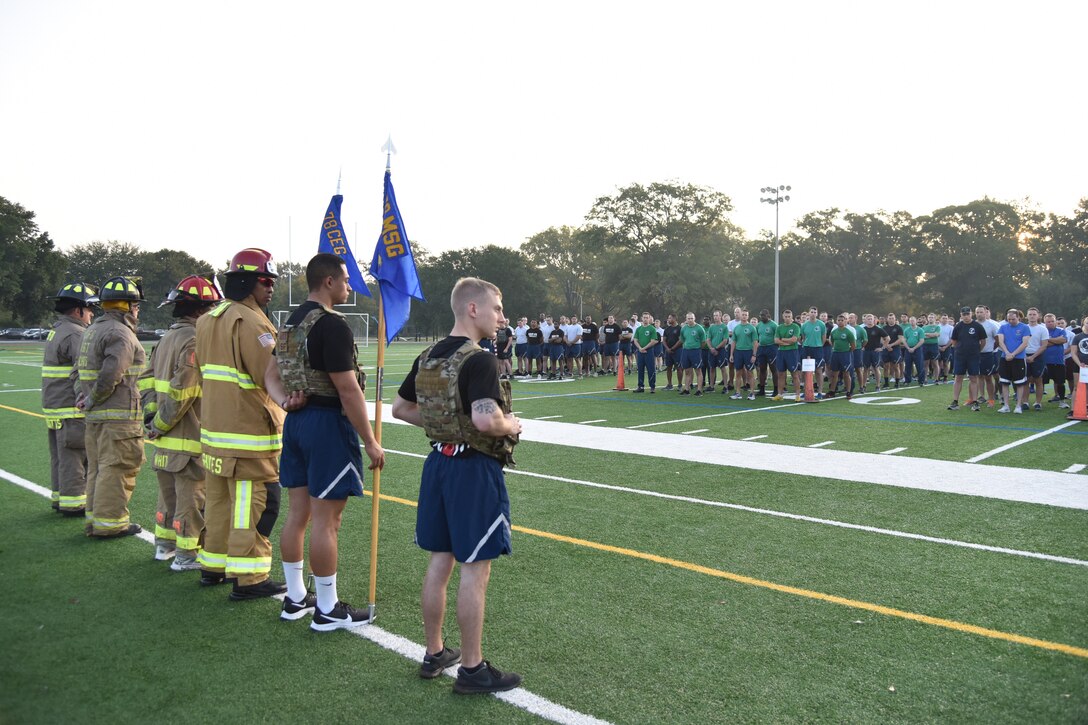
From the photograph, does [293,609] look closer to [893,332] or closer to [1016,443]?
[1016,443]

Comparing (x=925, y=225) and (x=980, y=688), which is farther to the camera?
(x=925, y=225)

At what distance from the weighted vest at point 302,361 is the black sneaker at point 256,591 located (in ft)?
4.75

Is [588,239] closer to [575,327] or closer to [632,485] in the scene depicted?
[575,327]

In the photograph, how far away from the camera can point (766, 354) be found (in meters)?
17.5

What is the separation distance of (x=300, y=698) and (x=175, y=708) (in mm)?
537

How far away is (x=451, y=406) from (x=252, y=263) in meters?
2.06

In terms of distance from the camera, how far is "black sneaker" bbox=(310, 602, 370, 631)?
4.21m

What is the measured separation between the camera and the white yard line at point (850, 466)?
7719mm

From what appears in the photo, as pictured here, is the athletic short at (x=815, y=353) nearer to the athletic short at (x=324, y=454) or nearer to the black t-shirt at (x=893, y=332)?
the black t-shirt at (x=893, y=332)

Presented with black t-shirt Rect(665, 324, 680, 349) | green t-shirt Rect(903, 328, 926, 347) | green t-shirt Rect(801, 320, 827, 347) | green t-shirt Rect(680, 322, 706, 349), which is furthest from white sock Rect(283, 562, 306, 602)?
green t-shirt Rect(903, 328, 926, 347)

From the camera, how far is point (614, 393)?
19.6 m

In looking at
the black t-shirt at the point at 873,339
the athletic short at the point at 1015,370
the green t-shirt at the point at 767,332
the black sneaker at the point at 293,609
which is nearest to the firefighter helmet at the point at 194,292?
the black sneaker at the point at 293,609

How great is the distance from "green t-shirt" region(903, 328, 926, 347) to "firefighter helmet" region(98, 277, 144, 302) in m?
20.8

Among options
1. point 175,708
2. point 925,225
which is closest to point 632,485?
point 175,708
